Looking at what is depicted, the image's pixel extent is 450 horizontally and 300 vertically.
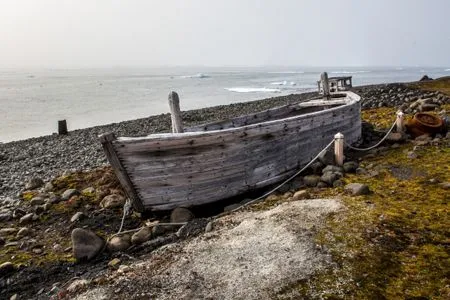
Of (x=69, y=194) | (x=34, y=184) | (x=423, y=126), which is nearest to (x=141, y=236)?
(x=69, y=194)

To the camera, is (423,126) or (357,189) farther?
(423,126)

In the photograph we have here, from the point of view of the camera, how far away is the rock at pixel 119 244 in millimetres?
6832

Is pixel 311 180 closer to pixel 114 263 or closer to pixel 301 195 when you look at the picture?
pixel 301 195

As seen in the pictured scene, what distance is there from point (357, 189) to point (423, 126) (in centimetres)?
595

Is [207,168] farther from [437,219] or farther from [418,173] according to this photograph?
[418,173]

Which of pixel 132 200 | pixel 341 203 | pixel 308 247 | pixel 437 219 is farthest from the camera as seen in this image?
pixel 132 200

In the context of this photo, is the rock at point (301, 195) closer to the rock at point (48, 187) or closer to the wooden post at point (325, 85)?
the rock at point (48, 187)

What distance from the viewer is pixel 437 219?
252 inches

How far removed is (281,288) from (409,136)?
9516 mm

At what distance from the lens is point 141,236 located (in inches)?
277

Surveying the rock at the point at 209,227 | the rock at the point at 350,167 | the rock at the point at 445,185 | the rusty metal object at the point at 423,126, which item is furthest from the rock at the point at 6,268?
the rusty metal object at the point at 423,126

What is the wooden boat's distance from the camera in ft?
24.0

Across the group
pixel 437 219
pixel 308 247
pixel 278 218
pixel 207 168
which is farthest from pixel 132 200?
pixel 437 219

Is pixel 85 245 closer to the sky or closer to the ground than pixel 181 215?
closer to the ground
